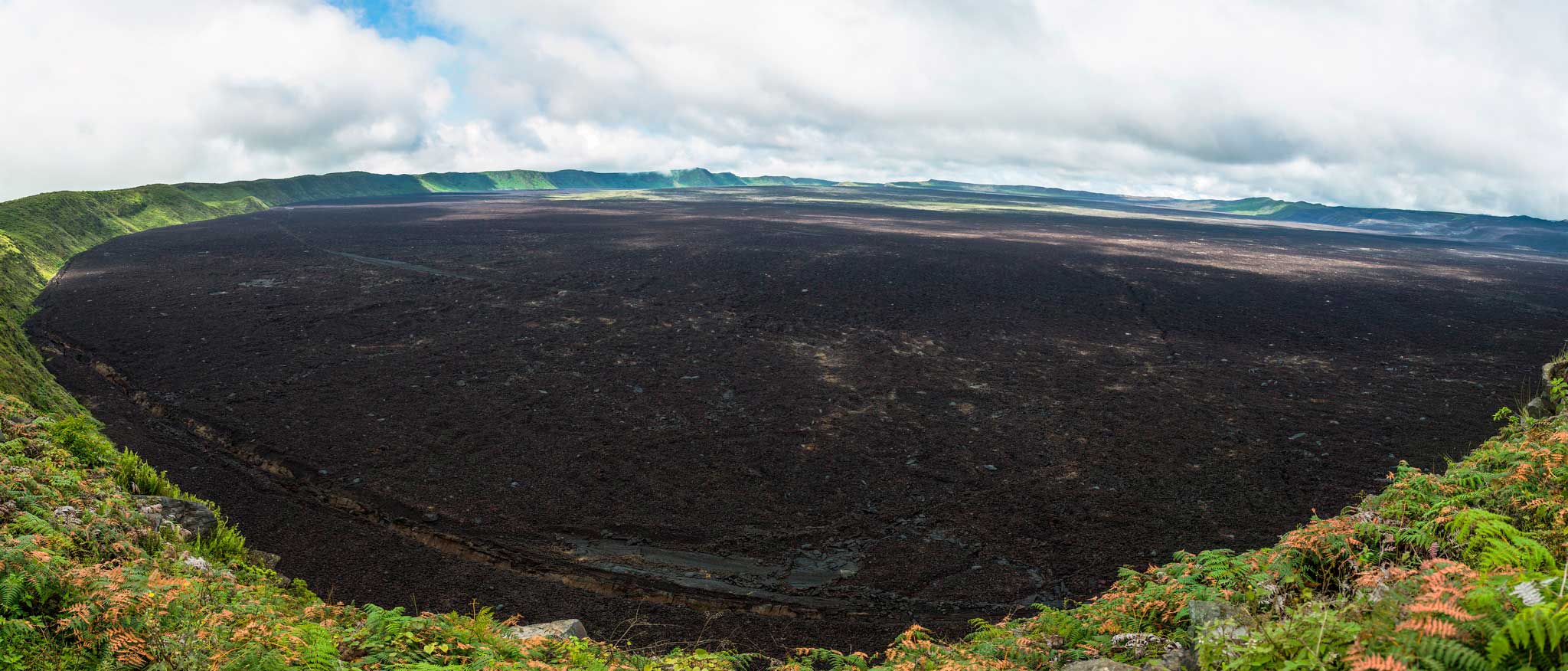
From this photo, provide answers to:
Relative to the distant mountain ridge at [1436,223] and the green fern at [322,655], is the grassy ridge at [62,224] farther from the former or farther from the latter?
the distant mountain ridge at [1436,223]


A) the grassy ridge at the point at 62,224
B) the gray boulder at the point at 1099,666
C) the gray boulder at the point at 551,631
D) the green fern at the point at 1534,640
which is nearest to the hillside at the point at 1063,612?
the green fern at the point at 1534,640

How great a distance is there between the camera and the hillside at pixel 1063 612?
3014mm

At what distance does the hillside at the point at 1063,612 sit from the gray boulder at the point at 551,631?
17 centimetres

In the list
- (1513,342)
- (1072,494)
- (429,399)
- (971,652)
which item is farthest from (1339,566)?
(1513,342)

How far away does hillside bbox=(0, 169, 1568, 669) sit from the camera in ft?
9.89

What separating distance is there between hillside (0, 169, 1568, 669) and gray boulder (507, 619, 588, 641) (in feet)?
0.56

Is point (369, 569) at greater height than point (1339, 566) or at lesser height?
lesser

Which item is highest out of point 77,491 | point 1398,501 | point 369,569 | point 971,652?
point 1398,501

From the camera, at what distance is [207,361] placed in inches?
618

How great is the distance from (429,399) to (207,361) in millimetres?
6191

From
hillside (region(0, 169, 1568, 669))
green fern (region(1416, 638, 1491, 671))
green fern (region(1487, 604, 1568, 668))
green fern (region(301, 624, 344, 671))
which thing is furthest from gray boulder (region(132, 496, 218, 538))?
green fern (region(1487, 604, 1568, 668))

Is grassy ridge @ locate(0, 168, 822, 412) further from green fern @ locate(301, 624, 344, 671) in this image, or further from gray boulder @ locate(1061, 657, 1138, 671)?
gray boulder @ locate(1061, 657, 1138, 671)

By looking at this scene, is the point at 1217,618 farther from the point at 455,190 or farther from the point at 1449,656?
the point at 455,190

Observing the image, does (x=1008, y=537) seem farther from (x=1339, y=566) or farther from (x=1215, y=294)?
(x=1215, y=294)
